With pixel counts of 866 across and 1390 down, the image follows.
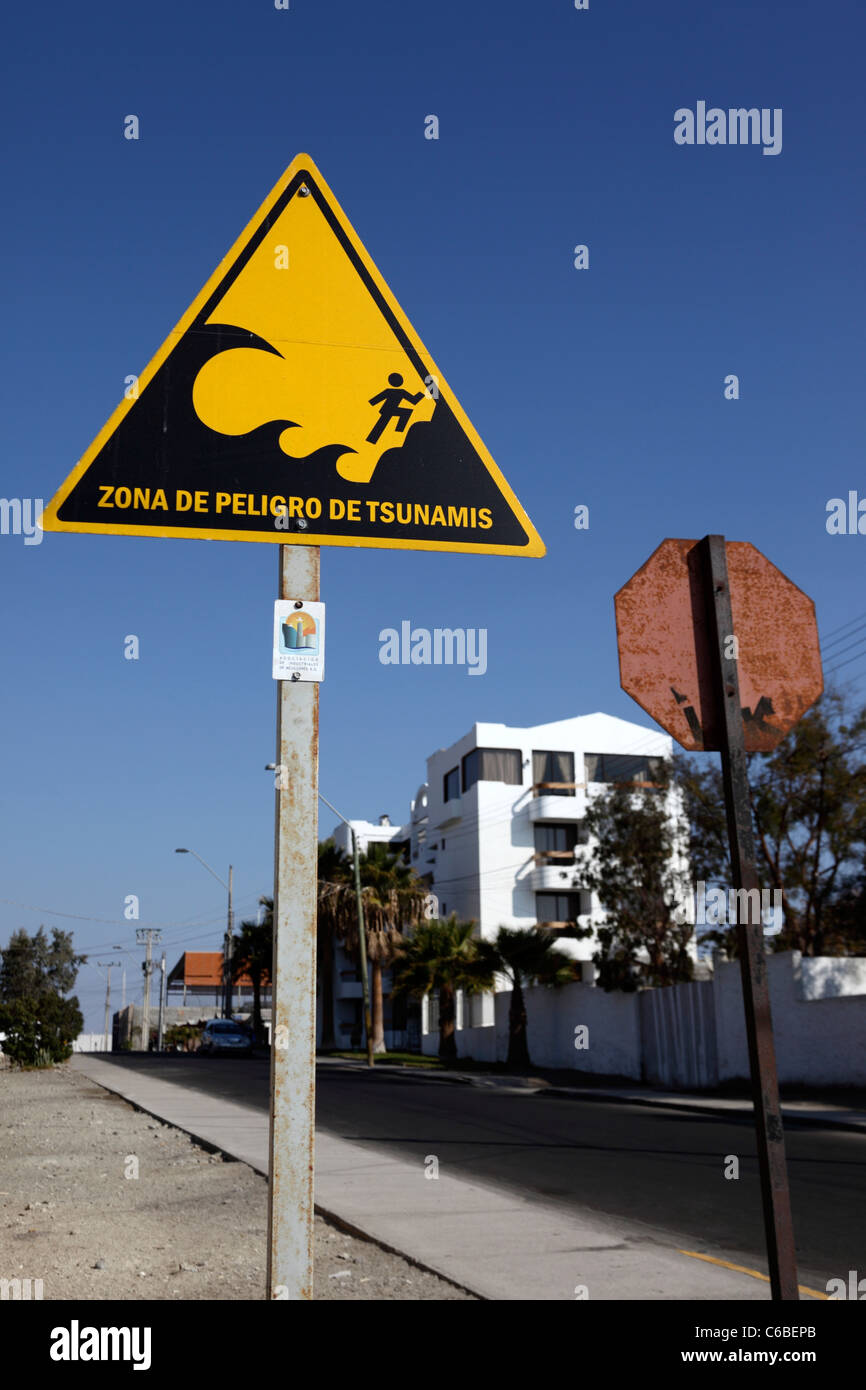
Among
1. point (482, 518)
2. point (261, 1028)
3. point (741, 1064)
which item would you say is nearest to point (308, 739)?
point (482, 518)

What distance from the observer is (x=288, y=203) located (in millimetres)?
3750

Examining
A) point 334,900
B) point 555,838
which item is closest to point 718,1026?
point 334,900

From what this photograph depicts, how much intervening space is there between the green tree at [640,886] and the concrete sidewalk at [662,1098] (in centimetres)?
422

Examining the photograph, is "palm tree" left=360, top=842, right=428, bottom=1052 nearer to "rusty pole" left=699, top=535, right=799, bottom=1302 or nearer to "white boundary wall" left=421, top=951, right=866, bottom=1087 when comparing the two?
"white boundary wall" left=421, top=951, right=866, bottom=1087

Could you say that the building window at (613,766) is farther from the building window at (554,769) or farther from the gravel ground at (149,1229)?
the gravel ground at (149,1229)

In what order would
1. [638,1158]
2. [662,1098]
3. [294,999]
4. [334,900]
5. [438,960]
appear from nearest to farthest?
[294,999], [638,1158], [662,1098], [438,960], [334,900]

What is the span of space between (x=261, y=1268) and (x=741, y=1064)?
21.0 metres

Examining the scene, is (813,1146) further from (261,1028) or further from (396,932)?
(261,1028)

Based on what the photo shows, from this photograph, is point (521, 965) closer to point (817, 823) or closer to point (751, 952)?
point (817, 823)

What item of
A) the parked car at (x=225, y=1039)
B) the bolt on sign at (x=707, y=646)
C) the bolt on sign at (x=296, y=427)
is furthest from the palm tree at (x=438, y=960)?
the bolt on sign at (x=296, y=427)

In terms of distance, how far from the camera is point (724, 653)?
3.57 meters

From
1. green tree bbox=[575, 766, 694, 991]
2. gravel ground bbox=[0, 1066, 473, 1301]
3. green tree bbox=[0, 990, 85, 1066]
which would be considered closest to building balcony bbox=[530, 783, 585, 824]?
green tree bbox=[575, 766, 694, 991]

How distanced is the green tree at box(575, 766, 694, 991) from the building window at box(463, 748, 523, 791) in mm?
19150

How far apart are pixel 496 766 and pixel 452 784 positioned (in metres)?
4.00
